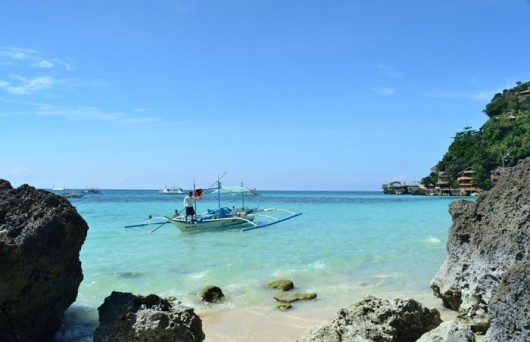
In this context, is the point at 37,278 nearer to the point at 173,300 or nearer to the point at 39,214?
the point at 39,214

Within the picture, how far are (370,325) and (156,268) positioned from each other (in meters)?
8.36

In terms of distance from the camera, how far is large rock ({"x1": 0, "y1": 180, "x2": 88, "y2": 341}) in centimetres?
591

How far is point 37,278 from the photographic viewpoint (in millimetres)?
6113

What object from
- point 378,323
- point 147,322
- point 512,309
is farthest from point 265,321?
point 512,309

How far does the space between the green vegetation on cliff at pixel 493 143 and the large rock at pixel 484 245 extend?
240 feet

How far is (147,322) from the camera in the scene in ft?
18.0

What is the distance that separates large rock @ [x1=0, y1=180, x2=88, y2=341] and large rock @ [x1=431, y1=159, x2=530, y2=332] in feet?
17.3

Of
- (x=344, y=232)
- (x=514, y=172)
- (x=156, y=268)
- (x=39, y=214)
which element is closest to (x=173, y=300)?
(x=39, y=214)

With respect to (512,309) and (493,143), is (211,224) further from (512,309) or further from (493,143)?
(493,143)

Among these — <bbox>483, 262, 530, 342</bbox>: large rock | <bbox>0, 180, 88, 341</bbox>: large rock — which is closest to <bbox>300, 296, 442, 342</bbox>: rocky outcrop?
<bbox>483, 262, 530, 342</bbox>: large rock

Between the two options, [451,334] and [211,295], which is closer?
[451,334]

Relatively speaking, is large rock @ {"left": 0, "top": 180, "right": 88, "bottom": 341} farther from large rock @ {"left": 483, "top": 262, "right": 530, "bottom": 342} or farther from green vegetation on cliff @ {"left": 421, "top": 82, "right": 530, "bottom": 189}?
green vegetation on cliff @ {"left": 421, "top": 82, "right": 530, "bottom": 189}

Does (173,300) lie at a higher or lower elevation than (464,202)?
lower

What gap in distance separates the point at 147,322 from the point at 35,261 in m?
1.70
